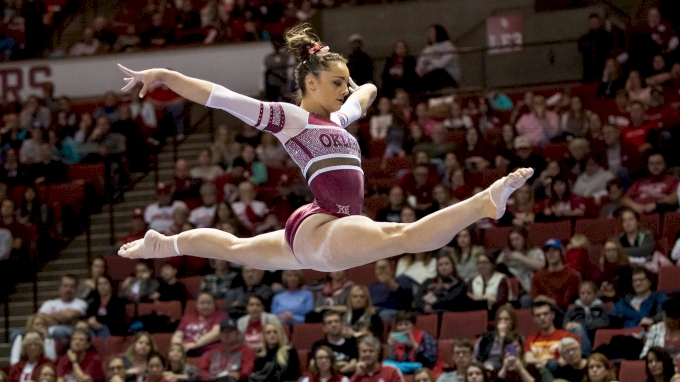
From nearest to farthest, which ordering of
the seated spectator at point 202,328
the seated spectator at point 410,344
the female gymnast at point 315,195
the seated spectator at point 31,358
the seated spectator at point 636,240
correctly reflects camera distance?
1. the female gymnast at point 315,195
2. the seated spectator at point 410,344
3. the seated spectator at point 636,240
4. the seated spectator at point 202,328
5. the seated spectator at point 31,358

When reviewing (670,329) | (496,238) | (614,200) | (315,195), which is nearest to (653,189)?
(614,200)

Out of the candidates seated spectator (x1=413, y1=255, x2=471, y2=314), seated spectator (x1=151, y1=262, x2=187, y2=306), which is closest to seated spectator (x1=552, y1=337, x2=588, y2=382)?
seated spectator (x1=413, y1=255, x2=471, y2=314)

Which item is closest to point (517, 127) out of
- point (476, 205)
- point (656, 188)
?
point (656, 188)

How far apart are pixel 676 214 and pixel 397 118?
379 centimetres

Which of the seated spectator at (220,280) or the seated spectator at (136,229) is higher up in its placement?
the seated spectator at (136,229)

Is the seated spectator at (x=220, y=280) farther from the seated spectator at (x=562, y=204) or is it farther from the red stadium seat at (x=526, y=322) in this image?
the seated spectator at (x=562, y=204)

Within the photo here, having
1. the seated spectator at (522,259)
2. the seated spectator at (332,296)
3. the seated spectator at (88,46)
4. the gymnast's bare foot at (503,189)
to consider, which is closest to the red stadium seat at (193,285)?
the seated spectator at (332,296)

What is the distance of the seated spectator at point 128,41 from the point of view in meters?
16.0

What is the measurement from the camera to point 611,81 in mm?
12398

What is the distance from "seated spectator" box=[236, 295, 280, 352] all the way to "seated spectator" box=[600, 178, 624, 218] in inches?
135

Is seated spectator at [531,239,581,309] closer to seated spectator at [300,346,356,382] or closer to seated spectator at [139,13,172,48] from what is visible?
seated spectator at [300,346,356,382]

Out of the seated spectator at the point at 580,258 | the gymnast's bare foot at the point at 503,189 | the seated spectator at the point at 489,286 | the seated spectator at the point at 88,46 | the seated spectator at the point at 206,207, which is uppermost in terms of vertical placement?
the seated spectator at the point at 88,46

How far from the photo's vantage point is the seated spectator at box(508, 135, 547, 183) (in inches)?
434

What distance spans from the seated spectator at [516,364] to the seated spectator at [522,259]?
47.6 inches
